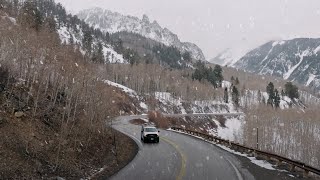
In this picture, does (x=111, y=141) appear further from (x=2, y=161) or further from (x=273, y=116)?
(x=273, y=116)

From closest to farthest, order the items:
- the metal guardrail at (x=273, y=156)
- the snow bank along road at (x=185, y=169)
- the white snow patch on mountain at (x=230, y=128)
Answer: the snow bank along road at (x=185, y=169)
the metal guardrail at (x=273, y=156)
the white snow patch on mountain at (x=230, y=128)

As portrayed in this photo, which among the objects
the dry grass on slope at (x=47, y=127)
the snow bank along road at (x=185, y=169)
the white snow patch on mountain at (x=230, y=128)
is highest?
the dry grass on slope at (x=47, y=127)

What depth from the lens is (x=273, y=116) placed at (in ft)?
407

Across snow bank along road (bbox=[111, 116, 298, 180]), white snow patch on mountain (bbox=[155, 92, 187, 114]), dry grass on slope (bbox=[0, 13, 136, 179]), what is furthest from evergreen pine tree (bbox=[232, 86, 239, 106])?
snow bank along road (bbox=[111, 116, 298, 180])

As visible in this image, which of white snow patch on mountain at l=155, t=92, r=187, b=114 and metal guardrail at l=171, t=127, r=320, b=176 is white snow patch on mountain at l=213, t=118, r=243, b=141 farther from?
metal guardrail at l=171, t=127, r=320, b=176

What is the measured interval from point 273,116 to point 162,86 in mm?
56284

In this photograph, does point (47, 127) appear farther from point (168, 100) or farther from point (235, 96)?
point (235, 96)

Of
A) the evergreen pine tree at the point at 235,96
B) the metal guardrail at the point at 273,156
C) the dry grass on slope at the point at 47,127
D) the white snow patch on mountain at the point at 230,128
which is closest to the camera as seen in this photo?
the dry grass on slope at the point at 47,127

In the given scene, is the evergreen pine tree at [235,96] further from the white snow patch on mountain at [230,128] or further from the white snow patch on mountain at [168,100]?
the white snow patch on mountain at [230,128]

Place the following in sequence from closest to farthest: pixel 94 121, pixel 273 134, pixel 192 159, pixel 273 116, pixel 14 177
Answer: pixel 14 177
pixel 192 159
pixel 94 121
pixel 273 134
pixel 273 116

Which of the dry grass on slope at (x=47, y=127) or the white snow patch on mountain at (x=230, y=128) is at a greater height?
the dry grass on slope at (x=47, y=127)

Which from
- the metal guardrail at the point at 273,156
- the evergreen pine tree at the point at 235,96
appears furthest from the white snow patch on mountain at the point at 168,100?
the metal guardrail at the point at 273,156

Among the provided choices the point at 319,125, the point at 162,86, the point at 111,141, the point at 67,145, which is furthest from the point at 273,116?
the point at 67,145

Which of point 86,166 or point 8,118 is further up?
point 8,118
